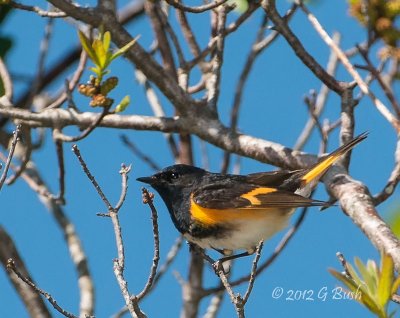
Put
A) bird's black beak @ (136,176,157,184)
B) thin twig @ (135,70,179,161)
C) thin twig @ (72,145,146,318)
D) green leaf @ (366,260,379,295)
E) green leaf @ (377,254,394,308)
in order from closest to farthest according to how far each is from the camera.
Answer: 1. green leaf @ (377,254,394,308)
2. green leaf @ (366,260,379,295)
3. thin twig @ (72,145,146,318)
4. bird's black beak @ (136,176,157,184)
5. thin twig @ (135,70,179,161)

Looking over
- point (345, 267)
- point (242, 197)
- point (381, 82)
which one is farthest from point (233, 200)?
point (345, 267)

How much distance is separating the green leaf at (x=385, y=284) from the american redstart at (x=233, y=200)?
1711 millimetres

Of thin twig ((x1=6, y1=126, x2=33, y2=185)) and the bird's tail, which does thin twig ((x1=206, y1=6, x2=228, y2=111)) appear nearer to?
the bird's tail

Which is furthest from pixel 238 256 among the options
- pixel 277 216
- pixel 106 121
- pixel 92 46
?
pixel 92 46

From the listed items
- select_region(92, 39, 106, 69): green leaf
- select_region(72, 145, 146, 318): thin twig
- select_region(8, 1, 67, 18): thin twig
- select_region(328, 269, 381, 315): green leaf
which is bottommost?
select_region(328, 269, 381, 315): green leaf

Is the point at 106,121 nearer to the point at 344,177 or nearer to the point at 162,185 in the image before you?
the point at 162,185

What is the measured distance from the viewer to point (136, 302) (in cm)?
280

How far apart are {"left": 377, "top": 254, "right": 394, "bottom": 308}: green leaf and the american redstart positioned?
171 cm

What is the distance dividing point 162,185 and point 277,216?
0.69 meters

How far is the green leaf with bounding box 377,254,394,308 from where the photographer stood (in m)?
2.28

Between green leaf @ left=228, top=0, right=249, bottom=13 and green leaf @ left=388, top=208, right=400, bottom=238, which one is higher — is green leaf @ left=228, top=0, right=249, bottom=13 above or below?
above

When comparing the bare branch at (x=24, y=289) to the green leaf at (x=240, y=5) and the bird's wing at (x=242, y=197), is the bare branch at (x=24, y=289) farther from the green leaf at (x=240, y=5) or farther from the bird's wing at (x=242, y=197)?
the green leaf at (x=240, y=5)

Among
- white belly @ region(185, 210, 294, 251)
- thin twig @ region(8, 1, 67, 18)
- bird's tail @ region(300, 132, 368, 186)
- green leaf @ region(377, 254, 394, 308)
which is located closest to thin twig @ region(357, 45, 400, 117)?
bird's tail @ region(300, 132, 368, 186)

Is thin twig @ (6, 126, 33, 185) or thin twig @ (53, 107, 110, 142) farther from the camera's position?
thin twig @ (6, 126, 33, 185)
